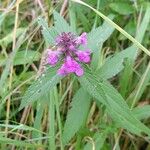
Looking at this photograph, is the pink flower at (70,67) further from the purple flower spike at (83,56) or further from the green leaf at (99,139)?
the green leaf at (99,139)

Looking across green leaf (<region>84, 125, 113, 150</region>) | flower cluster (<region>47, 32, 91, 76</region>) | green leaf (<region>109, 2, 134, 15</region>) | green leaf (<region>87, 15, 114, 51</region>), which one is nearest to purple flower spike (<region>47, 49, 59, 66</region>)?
flower cluster (<region>47, 32, 91, 76</region>)

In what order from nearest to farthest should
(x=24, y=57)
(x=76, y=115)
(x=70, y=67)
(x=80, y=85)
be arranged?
(x=70, y=67) < (x=76, y=115) < (x=80, y=85) < (x=24, y=57)

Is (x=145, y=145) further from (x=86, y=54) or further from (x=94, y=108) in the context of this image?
(x=86, y=54)

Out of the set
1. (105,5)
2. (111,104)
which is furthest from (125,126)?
(105,5)

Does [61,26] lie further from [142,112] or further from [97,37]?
[142,112]

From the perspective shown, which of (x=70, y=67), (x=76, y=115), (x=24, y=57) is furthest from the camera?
(x=24, y=57)

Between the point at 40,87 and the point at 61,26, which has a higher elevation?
the point at 61,26

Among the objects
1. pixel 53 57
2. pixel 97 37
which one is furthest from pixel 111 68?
pixel 53 57

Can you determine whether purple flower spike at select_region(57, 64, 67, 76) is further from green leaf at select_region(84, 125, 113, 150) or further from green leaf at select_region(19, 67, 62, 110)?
green leaf at select_region(84, 125, 113, 150)
